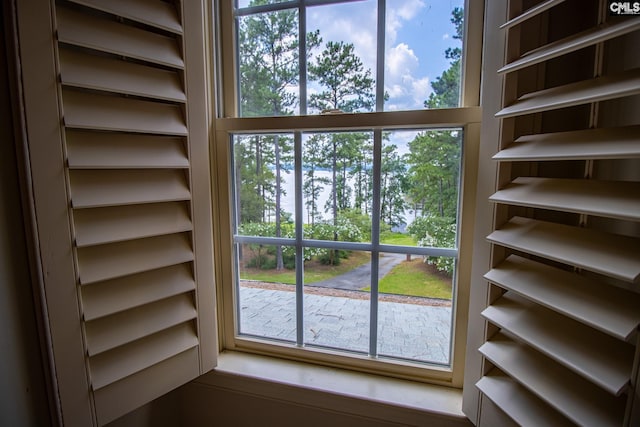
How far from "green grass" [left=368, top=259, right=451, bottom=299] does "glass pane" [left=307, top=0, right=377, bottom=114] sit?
0.53m

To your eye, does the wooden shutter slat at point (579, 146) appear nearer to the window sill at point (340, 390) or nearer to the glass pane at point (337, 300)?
the glass pane at point (337, 300)

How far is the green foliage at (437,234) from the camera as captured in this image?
94 cm

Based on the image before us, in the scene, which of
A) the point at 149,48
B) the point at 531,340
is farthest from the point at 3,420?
the point at 531,340

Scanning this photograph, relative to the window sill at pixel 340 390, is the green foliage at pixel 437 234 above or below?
above

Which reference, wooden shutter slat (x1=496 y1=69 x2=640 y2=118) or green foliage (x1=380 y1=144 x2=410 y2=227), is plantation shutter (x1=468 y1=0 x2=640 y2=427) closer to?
wooden shutter slat (x1=496 y1=69 x2=640 y2=118)

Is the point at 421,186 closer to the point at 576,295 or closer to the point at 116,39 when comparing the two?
the point at 576,295

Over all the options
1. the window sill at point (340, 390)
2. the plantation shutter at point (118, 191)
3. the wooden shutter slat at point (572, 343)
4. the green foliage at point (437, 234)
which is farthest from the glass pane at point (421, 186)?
the plantation shutter at point (118, 191)

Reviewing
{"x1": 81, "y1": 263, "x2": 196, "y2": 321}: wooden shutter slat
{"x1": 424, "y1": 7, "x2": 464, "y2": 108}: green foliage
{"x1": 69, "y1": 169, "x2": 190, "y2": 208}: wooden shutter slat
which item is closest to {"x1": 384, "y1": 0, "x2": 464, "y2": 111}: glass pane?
{"x1": 424, "y1": 7, "x2": 464, "y2": 108}: green foliage

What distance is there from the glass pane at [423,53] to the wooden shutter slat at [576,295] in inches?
20.6

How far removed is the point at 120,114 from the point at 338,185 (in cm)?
64

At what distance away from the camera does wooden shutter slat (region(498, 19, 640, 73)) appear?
429mm

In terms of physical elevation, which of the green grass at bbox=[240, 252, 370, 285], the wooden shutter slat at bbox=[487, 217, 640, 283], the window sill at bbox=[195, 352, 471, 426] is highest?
the wooden shutter slat at bbox=[487, 217, 640, 283]

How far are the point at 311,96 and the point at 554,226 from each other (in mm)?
774

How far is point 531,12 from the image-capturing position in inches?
22.3
